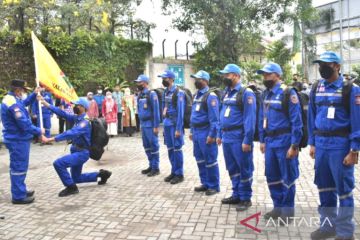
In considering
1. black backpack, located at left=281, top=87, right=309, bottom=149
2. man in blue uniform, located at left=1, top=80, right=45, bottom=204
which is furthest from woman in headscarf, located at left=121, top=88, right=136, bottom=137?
black backpack, located at left=281, top=87, right=309, bottom=149

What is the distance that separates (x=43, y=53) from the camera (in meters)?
7.48

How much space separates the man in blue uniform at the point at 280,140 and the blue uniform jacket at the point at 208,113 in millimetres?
1178

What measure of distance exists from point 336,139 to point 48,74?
18.0ft

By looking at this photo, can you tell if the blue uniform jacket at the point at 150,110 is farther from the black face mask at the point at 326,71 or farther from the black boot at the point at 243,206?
the black face mask at the point at 326,71

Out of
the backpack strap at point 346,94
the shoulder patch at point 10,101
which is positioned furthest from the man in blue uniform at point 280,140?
the shoulder patch at point 10,101

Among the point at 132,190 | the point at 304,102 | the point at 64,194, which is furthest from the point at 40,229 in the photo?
the point at 304,102

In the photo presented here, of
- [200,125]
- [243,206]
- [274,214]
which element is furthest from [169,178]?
[274,214]

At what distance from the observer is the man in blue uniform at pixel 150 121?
7.89 meters

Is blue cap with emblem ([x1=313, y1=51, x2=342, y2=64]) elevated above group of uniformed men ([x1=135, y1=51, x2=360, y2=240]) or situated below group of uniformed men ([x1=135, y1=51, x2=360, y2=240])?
above

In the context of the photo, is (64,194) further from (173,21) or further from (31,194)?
(173,21)

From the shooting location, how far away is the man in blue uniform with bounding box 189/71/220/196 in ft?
20.5

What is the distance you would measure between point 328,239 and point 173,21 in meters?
15.0

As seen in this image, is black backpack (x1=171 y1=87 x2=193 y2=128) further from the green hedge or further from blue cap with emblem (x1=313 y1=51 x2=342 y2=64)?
the green hedge

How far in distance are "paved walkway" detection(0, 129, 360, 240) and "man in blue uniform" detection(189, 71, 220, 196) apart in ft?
1.02
